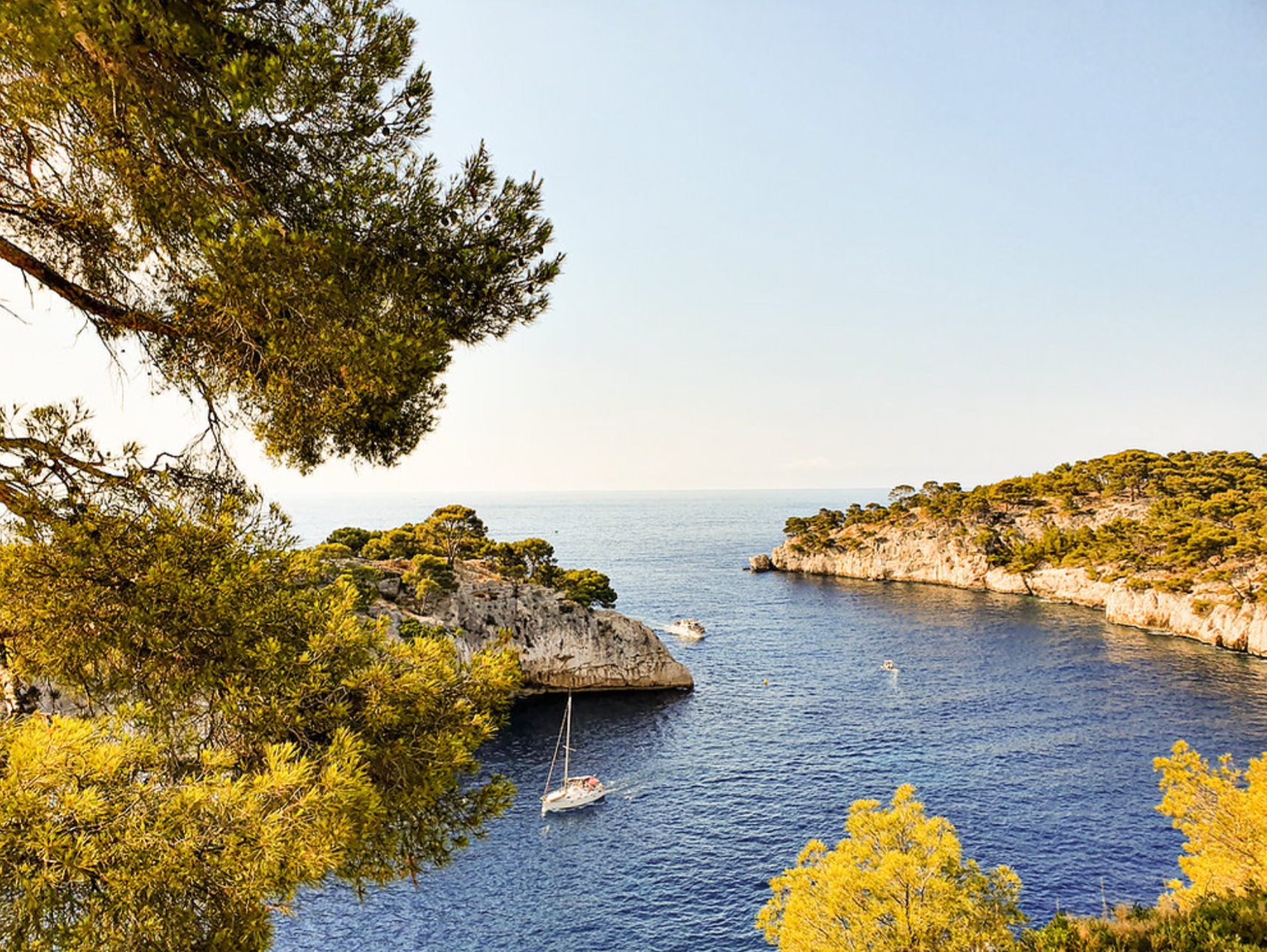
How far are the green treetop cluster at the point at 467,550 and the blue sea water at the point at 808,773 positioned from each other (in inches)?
397

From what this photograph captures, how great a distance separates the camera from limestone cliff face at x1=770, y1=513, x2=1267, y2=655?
5475 centimetres

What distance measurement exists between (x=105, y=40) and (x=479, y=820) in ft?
23.9

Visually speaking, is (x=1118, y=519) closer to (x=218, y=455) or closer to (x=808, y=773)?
(x=808, y=773)

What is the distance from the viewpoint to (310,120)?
18.2 feet

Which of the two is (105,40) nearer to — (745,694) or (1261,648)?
(745,694)

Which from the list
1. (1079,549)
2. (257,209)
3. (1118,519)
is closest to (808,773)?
(257,209)

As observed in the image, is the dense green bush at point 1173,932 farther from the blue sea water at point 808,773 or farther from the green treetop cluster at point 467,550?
the green treetop cluster at point 467,550

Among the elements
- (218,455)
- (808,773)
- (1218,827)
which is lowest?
(808,773)

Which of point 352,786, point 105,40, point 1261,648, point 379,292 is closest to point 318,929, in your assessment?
point 352,786

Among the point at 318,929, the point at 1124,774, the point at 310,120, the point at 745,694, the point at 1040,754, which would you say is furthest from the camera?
the point at 745,694

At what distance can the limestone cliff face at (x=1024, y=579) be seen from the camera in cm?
5475

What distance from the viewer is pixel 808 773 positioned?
3378 cm

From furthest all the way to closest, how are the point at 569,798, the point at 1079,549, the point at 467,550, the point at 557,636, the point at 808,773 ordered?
the point at 1079,549, the point at 467,550, the point at 557,636, the point at 808,773, the point at 569,798

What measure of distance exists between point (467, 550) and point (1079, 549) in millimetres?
73043
